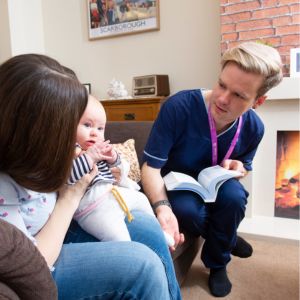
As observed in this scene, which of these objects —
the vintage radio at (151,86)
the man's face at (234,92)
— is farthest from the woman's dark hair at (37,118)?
the vintage radio at (151,86)

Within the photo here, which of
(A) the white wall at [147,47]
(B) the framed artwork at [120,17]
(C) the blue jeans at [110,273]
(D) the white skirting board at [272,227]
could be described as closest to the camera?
(C) the blue jeans at [110,273]

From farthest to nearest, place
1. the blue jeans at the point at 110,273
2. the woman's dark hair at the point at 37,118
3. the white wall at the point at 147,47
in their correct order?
the white wall at the point at 147,47 < the blue jeans at the point at 110,273 < the woman's dark hair at the point at 37,118

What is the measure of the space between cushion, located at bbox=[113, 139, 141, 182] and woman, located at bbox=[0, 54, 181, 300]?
0.71 meters

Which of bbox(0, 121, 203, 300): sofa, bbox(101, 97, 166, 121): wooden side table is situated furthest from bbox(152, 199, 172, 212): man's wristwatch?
bbox(101, 97, 166, 121): wooden side table

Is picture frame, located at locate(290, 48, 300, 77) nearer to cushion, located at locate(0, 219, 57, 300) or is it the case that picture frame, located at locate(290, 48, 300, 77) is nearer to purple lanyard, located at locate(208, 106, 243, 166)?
purple lanyard, located at locate(208, 106, 243, 166)

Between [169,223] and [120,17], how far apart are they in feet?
8.23

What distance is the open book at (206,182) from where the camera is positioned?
1.27m

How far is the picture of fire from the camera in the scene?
2.36m

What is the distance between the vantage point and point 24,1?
11.1ft

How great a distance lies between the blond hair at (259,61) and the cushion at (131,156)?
0.60 metres

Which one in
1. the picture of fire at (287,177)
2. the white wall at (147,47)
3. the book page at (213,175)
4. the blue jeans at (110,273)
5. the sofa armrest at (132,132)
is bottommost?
the picture of fire at (287,177)

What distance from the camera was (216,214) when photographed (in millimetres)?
1315

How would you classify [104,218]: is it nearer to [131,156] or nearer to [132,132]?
[131,156]

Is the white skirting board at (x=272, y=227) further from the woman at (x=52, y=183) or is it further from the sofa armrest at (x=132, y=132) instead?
the woman at (x=52, y=183)
